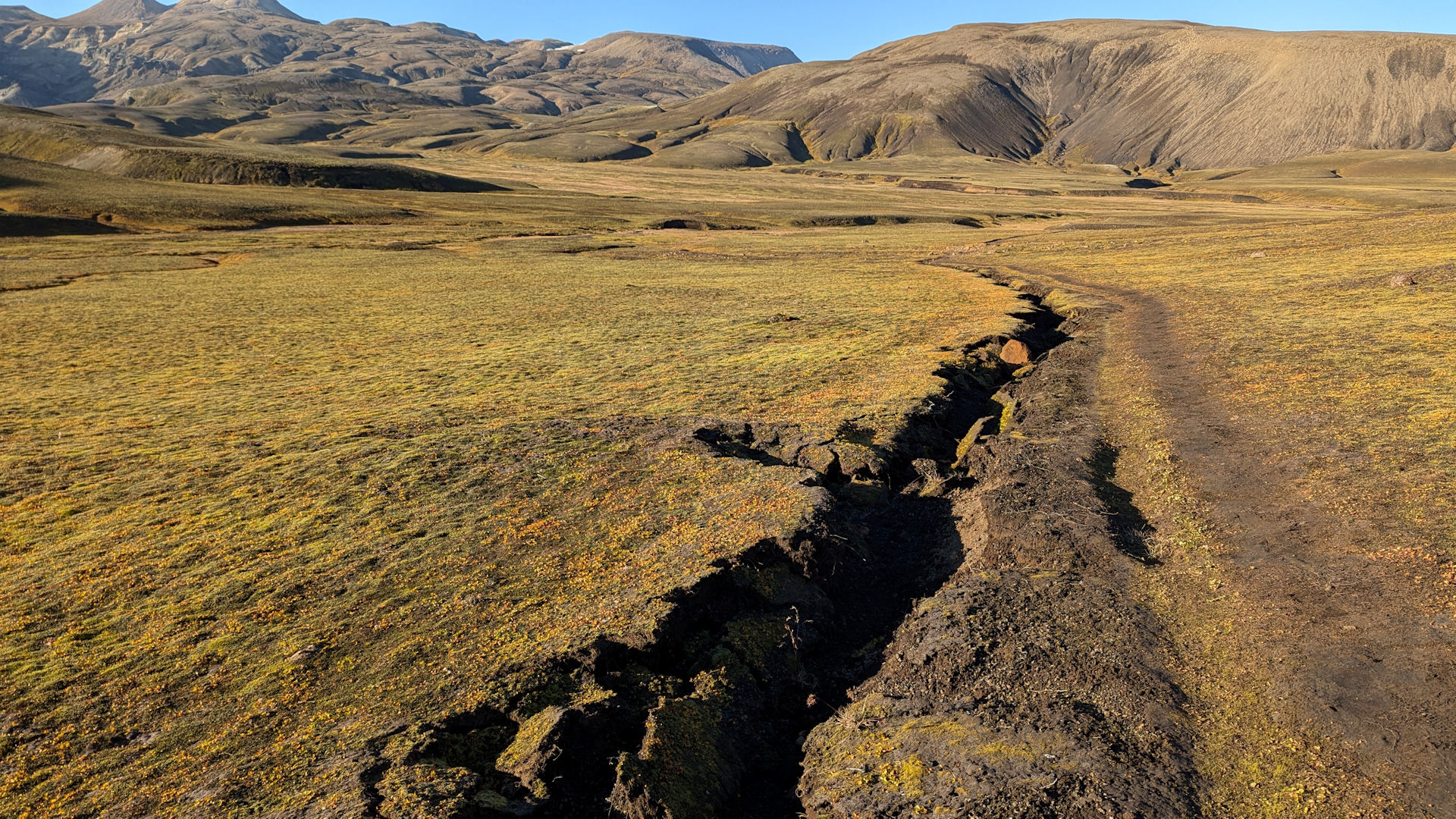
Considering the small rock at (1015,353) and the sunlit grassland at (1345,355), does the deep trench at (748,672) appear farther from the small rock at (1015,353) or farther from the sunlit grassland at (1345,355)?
the small rock at (1015,353)

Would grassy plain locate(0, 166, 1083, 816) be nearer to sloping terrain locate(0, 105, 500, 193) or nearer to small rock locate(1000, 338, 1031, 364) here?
small rock locate(1000, 338, 1031, 364)

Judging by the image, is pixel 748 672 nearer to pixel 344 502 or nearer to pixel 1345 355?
pixel 344 502

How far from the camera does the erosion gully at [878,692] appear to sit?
9.07 meters

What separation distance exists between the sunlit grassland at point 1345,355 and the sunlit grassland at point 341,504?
31.9 ft

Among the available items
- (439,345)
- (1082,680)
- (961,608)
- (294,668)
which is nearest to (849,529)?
(961,608)

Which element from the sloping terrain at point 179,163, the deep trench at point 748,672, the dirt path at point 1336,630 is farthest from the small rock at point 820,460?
the sloping terrain at point 179,163

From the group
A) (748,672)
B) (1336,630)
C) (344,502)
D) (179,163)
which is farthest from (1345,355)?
(179,163)

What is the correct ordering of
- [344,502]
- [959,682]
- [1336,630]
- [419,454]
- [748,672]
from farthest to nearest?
[419,454] → [344,502] → [748,672] → [1336,630] → [959,682]

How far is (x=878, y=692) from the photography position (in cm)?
1128

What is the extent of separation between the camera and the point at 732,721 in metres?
10.8

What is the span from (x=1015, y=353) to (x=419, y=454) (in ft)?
76.1

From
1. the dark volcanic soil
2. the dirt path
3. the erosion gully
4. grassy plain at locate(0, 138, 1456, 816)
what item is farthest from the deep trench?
the dirt path

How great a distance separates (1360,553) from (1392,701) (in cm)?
458

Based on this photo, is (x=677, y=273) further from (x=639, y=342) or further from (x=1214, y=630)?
(x=1214, y=630)
